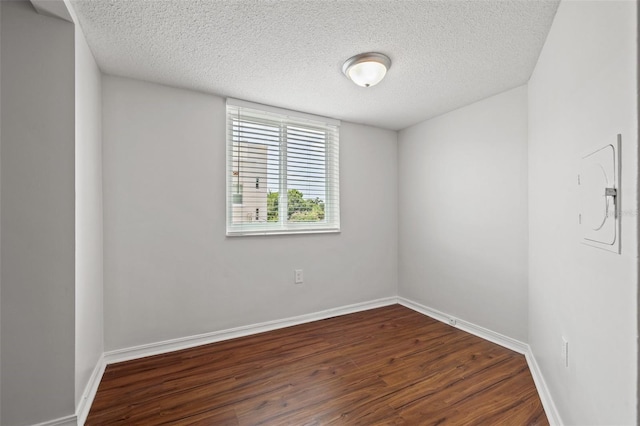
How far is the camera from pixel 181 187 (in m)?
2.42

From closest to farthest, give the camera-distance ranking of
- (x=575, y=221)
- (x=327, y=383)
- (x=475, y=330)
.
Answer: (x=575, y=221), (x=327, y=383), (x=475, y=330)

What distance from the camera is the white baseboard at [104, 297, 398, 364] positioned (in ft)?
7.29

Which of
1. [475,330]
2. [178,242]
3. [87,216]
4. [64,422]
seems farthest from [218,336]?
[475,330]

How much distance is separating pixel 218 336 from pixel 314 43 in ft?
8.17

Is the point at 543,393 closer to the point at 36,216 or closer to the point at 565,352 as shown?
the point at 565,352

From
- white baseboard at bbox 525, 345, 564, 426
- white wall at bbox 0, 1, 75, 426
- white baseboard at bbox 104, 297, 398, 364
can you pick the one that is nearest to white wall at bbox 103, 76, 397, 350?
white baseboard at bbox 104, 297, 398, 364

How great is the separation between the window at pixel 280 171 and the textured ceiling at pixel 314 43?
0.34 metres

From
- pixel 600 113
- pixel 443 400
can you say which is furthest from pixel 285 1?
pixel 443 400

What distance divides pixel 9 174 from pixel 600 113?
260cm

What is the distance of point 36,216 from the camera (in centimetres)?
146

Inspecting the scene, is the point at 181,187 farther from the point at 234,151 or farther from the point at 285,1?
the point at 285,1

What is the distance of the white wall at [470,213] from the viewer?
2.38 m

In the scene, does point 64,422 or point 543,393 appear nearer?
point 64,422

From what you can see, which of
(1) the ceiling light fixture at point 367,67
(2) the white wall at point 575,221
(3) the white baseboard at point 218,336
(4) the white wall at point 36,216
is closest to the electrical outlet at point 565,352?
(2) the white wall at point 575,221
